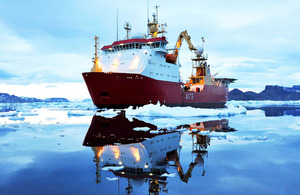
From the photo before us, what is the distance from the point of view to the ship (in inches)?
981

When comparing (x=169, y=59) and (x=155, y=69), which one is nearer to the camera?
(x=155, y=69)

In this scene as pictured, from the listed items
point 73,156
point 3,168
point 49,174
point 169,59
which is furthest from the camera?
point 169,59

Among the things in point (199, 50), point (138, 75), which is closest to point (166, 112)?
point (138, 75)

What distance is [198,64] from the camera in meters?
43.3

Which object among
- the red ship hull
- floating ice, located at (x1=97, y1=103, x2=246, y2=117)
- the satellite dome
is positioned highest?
the satellite dome

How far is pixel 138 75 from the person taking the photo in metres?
25.2

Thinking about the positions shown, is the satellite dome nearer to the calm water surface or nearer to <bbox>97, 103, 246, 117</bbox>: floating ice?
<bbox>97, 103, 246, 117</bbox>: floating ice

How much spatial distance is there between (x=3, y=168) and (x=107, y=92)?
18905 millimetres

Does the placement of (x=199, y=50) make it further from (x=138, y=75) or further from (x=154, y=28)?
(x=138, y=75)

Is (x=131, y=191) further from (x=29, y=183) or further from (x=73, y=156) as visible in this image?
(x=73, y=156)

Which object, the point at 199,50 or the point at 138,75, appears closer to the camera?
the point at 138,75

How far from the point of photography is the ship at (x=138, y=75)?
81.8 feet

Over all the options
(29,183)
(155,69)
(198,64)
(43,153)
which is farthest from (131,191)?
(198,64)

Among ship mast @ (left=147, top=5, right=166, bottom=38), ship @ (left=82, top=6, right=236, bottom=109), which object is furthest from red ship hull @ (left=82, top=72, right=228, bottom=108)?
ship mast @ (left=147, top=5, right=166, bottom=38)
